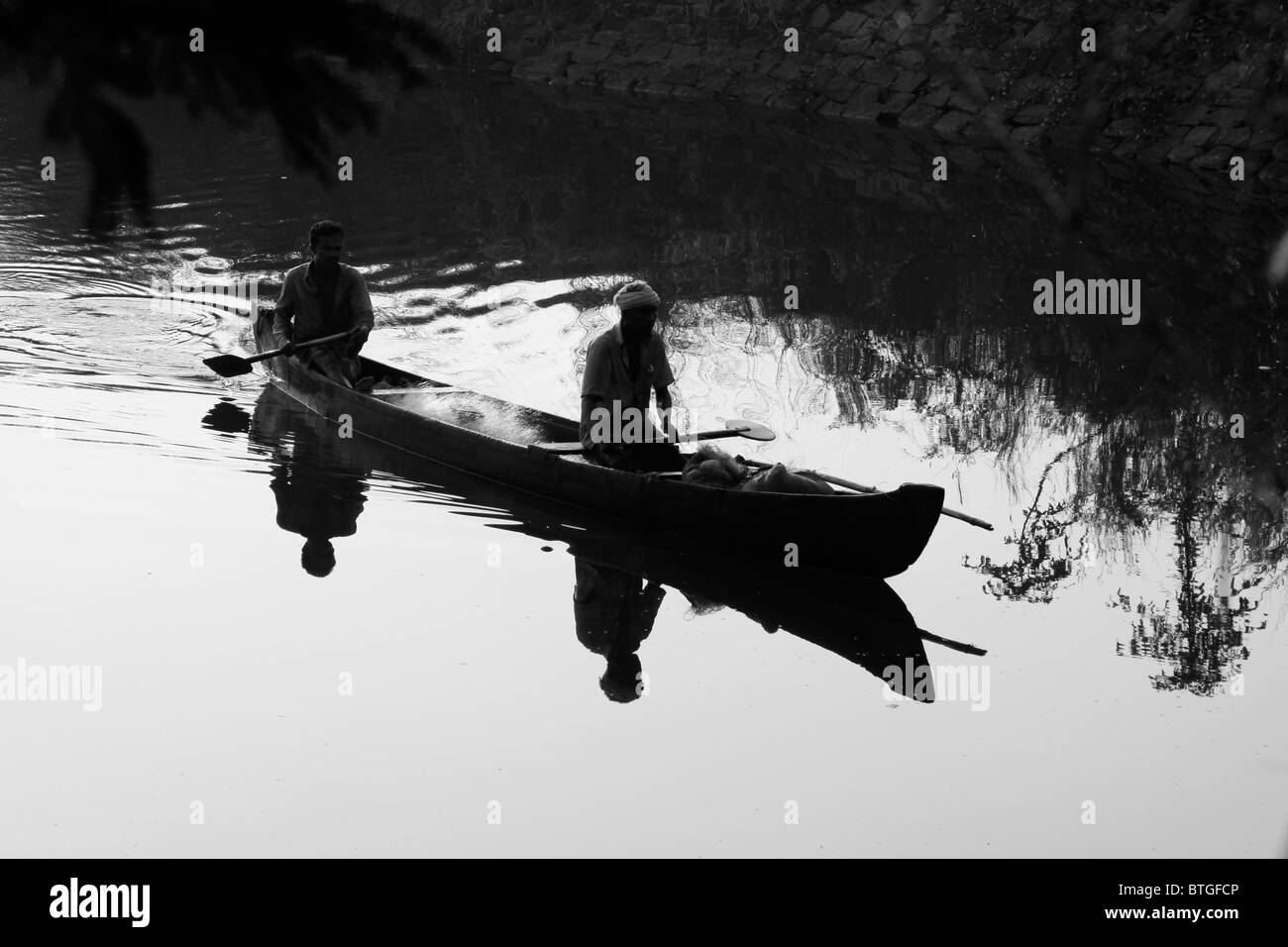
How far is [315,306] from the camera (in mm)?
11281

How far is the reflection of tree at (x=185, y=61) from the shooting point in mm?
3059

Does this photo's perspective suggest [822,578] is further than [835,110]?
No

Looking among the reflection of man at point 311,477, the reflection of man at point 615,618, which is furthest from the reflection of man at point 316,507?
the reflection of man at point 615,618

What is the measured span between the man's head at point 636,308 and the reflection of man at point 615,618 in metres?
1.23

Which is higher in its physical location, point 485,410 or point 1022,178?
point 1022,178

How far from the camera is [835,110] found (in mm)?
24438

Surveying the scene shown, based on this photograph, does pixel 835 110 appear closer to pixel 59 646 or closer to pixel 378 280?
pixel 378 280

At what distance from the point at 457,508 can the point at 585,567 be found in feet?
3.77

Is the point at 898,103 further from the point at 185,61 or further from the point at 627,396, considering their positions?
the point at 185,61

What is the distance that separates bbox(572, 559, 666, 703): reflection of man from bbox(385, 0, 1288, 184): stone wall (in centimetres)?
1002

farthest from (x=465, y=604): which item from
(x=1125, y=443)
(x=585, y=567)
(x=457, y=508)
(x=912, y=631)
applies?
(x=1125, y=443)

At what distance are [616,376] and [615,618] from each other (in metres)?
1.47

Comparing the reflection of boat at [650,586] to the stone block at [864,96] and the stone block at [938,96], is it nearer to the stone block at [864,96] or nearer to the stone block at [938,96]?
the stone block at [938,96]

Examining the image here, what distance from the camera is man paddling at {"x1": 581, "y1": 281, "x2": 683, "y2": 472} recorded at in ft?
28.7
